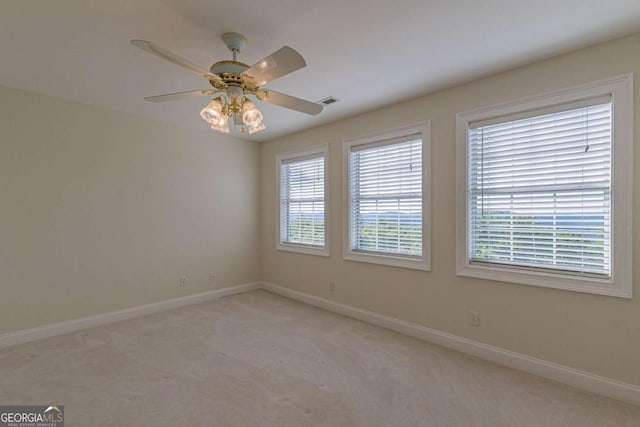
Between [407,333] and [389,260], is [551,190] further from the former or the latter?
[407,333]

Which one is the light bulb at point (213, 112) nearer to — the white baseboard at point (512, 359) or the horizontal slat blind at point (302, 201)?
the horizontal slat blind at point (302, 201)

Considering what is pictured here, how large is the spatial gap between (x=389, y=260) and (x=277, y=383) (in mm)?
1735

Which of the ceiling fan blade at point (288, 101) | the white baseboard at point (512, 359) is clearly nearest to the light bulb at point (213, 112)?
the ceiling fan blade at point (288, 101)

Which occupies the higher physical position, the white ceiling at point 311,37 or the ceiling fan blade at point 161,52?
the white ceiling at point 311,37

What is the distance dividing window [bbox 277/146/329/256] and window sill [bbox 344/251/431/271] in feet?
1.55

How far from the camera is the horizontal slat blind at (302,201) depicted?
4355mm

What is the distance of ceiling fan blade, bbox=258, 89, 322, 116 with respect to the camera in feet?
6.97

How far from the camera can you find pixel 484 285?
2.74 meters

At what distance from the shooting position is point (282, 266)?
4.81 metres

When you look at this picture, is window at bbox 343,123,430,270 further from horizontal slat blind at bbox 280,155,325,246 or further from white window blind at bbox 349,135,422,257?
horizontal slat blind at bbox 280,155,325,246

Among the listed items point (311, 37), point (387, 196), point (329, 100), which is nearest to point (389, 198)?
point (387, 196)

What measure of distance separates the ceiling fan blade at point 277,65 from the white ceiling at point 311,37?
36cm

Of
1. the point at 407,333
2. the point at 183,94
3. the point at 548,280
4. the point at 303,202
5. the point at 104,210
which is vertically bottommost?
the point at 407,333

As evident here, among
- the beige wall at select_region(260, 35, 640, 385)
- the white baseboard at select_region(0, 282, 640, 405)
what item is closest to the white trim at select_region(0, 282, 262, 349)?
the white baseboard at select_region(0, 282, 640, 405)
